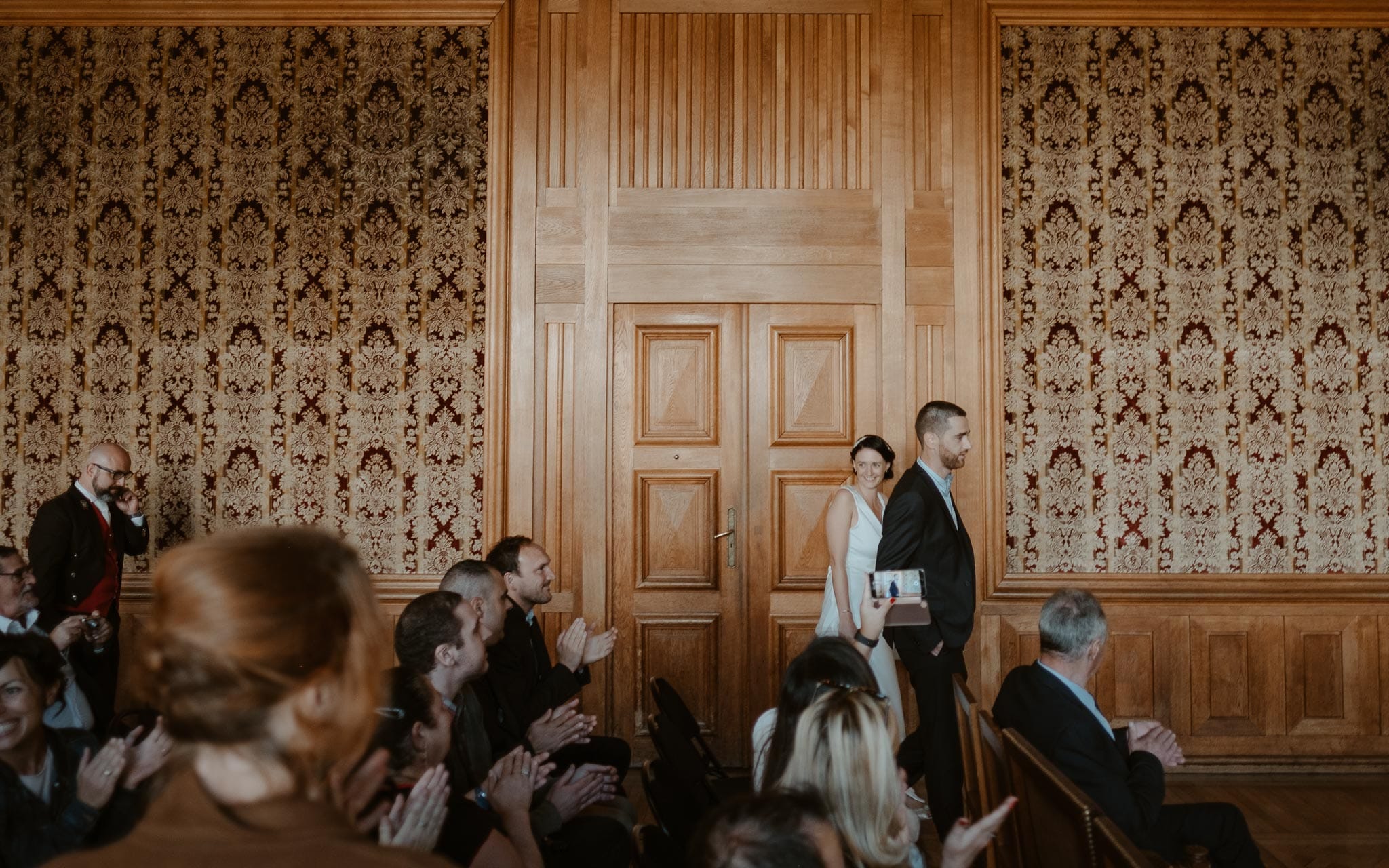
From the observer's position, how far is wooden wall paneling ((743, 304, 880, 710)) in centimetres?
580

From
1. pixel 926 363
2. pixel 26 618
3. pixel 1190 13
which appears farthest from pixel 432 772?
pixel 1190 13

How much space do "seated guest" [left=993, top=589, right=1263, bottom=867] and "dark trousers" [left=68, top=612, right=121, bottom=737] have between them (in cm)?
378

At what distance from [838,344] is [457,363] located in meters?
2.07

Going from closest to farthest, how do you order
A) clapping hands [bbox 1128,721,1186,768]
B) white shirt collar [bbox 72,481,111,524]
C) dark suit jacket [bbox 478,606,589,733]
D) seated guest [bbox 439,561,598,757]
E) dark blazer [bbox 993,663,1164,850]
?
1. dark blazer [bbox 993,663,1164,850]
2. clapping hands [bbox 1128,721,1186,768]
3. seated guest [bbox 439,561,598,757]
4. dark suit jacket [bbox 478,606,589,733]
5. white shirt collar [bbox 72,481,111,524]

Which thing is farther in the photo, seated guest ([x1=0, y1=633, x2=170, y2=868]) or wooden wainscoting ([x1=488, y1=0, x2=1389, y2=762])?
wooden wainscoting ([x1=488, y1=0, x2=1389, y2=762])

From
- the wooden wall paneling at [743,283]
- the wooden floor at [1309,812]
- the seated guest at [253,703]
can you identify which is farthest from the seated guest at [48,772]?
the wooden floor at [1309,812]

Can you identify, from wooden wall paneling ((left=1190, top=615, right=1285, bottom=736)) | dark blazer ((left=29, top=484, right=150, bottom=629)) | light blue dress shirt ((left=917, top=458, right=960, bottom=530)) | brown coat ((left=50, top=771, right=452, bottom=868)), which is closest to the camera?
brown coat ((left=50, top=771, right=452, bottom=868))

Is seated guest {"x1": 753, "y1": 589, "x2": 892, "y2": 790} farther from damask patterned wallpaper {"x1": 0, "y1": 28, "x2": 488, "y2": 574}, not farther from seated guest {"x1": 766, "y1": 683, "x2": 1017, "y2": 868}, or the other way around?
damask patterned wallpaper {"x1": 0, "y1": 28, "x2": 488, "y2": 574}

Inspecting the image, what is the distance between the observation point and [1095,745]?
2.70 m

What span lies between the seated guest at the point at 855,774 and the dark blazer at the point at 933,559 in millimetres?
2407

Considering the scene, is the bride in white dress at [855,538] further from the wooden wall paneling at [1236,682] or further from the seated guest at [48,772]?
the seated guest at [48,772]

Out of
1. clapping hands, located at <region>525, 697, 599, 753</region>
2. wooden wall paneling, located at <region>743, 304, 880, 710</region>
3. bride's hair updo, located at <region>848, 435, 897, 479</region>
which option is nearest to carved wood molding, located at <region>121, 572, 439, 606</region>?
wooden wall paneling, located at <region>743, 304, 880, 710</region>

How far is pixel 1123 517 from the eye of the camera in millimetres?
5855

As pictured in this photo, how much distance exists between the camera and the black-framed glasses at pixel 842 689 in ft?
6.54
